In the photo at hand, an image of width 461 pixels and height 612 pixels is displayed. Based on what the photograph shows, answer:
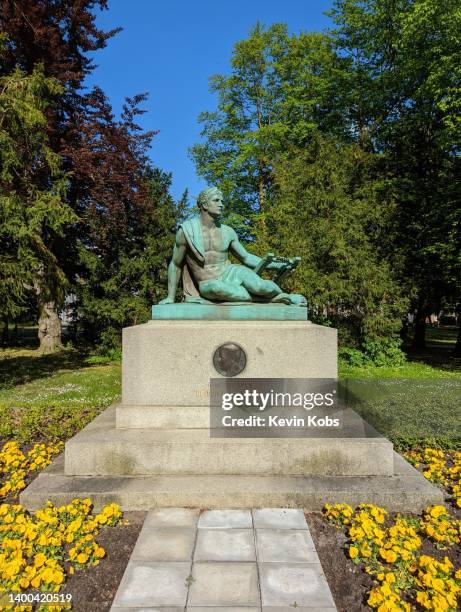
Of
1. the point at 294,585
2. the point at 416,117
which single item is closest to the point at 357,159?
the point at 416,117

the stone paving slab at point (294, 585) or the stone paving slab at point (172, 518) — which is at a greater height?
the stone paving slab at point (294, 585)

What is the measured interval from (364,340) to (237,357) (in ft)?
36.7

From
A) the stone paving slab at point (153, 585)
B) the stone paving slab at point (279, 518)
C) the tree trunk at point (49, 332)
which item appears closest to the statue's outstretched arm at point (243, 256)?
the stone paving slab at point (279, 518)

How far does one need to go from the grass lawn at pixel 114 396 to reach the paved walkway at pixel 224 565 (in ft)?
9.60

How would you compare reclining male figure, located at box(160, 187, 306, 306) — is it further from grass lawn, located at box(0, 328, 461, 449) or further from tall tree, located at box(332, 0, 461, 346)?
tall tree, located at box(332, 0, 461, 346)

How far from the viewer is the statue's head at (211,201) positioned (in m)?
4.93

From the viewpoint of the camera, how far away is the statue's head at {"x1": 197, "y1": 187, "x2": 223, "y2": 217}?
16.2ft

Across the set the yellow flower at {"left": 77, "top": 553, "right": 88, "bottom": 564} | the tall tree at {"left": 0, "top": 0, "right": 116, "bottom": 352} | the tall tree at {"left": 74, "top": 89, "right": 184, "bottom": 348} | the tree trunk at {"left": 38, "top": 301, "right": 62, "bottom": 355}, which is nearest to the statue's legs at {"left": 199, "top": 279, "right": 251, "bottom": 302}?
the yellow flower at {"left": 77, "top": 553, "right": 88, "bottom": 564}

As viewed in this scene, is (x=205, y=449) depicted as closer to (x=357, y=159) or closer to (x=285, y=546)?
(x=285, y=546)

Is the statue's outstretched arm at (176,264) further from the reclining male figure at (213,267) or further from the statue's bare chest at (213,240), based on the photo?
the statue's bare chest at (213,240)

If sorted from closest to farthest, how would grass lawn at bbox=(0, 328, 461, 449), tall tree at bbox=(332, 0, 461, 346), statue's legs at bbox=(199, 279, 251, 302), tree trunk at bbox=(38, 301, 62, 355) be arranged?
1. statue's legs at bbox=(199, 279, 251, 302)
2. grass lawn at bbox=(0, 328, 461, 449)
3. tall tree at bbox=(332, 0, 461, 346)
4. tree trunk at bbox=(38, 301, 62, 355)

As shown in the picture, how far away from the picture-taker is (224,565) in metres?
2.81

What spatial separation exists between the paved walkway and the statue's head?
3.32 metres

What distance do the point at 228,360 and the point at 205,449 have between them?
954 mm
